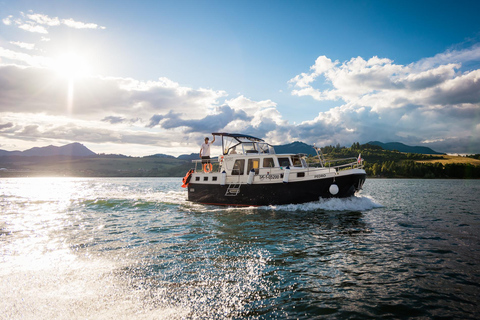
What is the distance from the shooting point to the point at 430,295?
19.5ft

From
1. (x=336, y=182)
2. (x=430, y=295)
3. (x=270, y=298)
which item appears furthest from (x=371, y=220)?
(x=270, y=298)

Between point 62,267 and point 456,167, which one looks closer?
point 62,267

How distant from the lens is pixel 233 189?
21.1 meters

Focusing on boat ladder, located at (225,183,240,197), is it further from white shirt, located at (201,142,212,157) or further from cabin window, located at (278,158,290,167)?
white shirt, located at (201,142,212,157)

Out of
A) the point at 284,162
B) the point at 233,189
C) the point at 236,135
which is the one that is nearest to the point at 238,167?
the point at 233,189

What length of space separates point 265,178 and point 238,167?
9.17ft

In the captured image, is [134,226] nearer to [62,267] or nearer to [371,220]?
[62,267]

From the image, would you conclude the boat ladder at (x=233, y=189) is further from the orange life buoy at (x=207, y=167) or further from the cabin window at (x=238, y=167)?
the orange life buoy at (x=207, y=167)

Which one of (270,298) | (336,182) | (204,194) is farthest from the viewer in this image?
(204,194)

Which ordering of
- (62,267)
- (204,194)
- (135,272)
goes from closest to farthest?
(135,272), (62,267), (204,194)

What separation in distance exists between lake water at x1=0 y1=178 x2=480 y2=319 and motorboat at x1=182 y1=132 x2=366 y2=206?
438 cm

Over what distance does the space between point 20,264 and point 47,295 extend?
3.58m

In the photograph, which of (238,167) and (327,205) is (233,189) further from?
(327,205)

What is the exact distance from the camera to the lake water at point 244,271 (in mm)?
5395
